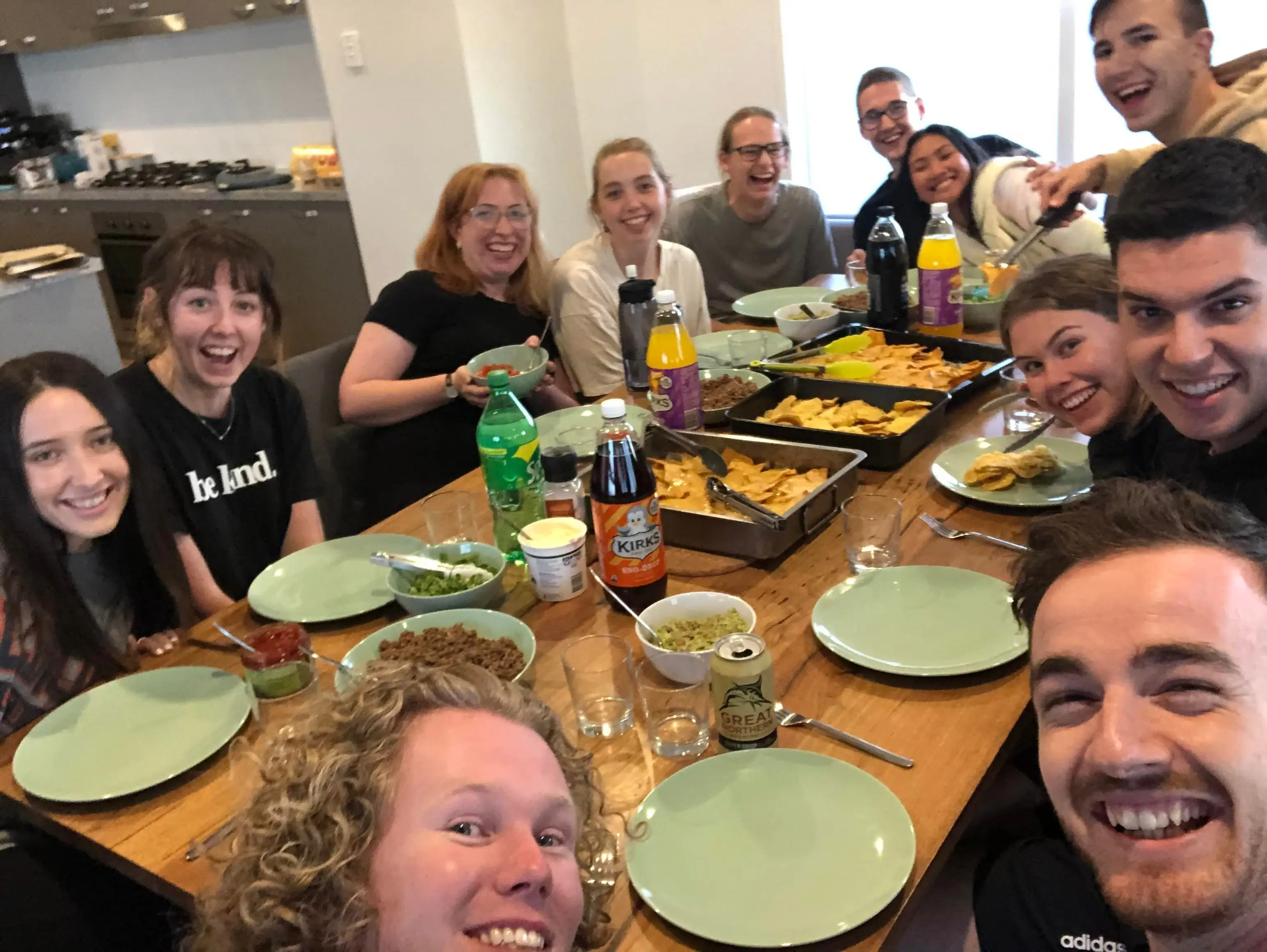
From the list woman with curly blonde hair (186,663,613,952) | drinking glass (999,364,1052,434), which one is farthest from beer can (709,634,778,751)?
drinking glass (999,364,1052,434)

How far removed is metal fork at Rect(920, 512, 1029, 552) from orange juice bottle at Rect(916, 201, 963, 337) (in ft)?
2.82

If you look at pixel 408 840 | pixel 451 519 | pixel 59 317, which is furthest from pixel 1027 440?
pixel 59 317

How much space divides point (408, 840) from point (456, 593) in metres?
0.61

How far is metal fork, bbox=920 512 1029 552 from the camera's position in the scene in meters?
1.50

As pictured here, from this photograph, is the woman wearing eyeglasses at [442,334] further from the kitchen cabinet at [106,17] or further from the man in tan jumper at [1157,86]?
the kitchen cabinet at [106,17]

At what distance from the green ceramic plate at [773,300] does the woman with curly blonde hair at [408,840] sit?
205 centimetres

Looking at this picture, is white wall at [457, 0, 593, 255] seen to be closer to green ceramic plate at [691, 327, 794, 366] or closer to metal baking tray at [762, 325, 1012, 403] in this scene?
green ceramic plate at [691, 327, 794, 366]

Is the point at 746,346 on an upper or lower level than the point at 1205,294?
lower

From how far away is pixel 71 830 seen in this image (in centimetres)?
112

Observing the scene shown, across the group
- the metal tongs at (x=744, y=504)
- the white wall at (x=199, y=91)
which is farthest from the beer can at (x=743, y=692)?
the white wall at (x=199, y=91)

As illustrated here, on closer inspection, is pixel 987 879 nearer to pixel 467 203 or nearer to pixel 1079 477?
pixel 1079 477

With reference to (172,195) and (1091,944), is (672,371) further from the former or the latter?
(172,195)

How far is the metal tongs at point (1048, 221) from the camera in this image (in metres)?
2.23

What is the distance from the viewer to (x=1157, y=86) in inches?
92.1
